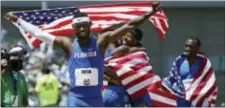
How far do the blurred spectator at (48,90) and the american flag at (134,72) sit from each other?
793 centimetres

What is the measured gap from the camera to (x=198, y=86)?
1504 cm

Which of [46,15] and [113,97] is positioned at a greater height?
[46,15]

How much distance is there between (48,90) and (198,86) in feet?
26.4

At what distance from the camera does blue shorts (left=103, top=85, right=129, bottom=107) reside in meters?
14.0

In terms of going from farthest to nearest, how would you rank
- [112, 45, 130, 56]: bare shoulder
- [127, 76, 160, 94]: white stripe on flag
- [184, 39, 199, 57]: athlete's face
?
[184, 39, 199, 57]: athlete's face, [127, 76, 160, 94]: white stripe on flag, [112, 45, 130, 56]: bare shoulder

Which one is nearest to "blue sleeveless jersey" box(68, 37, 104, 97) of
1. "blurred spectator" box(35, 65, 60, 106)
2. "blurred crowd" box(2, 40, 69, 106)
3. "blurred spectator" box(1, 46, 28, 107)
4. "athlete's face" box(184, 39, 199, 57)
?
"blurred spectator" box(1, 46, 28, 107)

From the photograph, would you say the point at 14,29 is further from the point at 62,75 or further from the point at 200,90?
the point at 200,90

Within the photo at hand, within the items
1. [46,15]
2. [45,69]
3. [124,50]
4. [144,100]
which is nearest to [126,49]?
[124,50]

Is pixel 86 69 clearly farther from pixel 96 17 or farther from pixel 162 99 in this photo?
pixel 162 99

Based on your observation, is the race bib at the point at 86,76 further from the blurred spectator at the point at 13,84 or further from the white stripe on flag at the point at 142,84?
the white stripe on flag at the point at 142,84

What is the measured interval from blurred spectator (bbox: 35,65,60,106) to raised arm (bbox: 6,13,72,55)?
9.88 meters

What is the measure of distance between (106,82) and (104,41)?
202cm

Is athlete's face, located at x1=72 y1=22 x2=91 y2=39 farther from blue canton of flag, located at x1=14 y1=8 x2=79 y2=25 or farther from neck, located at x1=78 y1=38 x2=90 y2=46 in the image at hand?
blue canton of flag, located at x1=14 y1=8 x2=79 y2=25

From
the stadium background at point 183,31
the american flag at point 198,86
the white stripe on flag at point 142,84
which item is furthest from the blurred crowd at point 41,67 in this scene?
the white stripe on flag at point 142,84
